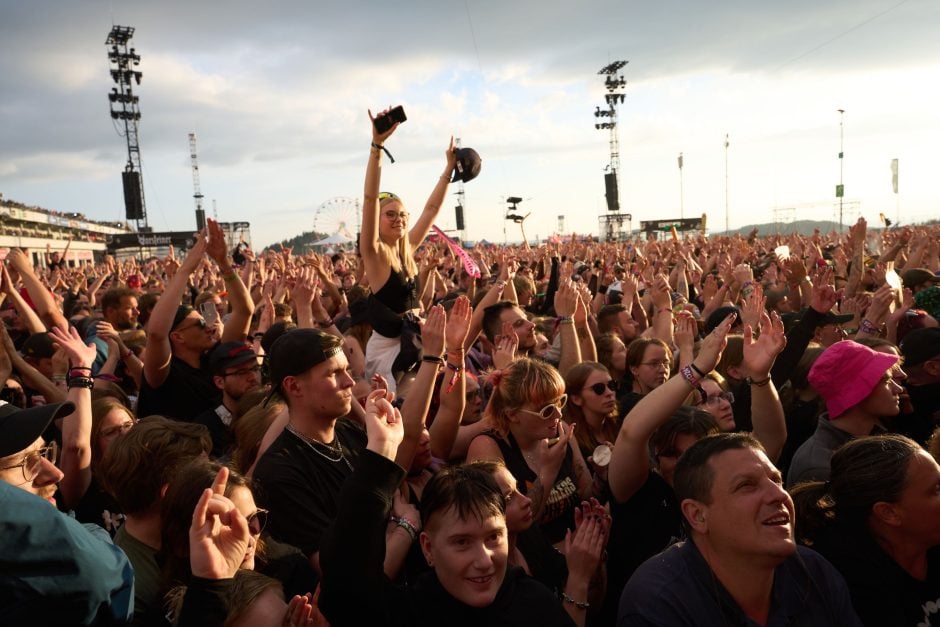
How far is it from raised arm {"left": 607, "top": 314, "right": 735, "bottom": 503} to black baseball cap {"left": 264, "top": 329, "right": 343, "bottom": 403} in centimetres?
133

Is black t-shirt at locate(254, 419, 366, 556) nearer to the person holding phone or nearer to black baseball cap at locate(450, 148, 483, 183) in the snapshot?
the person holding phone

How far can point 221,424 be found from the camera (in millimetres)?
4453

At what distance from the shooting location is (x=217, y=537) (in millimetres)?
1985

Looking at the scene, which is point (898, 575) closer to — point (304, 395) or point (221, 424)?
point (304, 395)

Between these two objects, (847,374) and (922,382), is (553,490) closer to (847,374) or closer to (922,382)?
(847,374)

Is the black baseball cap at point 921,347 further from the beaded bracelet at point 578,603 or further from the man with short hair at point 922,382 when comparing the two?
the beaded bracelet at point 578,603

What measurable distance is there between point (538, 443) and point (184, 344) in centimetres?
279

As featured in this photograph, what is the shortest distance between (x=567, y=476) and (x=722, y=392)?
4.17 feet

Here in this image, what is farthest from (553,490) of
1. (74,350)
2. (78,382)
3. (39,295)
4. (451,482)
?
(39,295)

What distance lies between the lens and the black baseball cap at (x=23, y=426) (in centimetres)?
215

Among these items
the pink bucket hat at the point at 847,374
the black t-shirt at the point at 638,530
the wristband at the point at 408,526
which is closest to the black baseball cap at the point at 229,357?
the wristband at the point at 408,526

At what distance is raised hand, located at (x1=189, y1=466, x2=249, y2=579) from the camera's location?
6.20 feet

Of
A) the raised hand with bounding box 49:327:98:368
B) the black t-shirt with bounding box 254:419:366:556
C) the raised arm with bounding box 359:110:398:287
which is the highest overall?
the raised arm with bounding box 359:110:398:287

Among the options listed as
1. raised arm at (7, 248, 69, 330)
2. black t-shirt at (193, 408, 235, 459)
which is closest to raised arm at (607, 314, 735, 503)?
black t-shirt at (193, 408, 235, 459)
